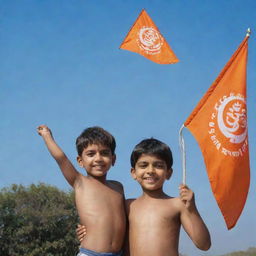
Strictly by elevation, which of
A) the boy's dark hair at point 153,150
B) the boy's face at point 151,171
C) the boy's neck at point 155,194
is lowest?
the boy's neck at point 155,194

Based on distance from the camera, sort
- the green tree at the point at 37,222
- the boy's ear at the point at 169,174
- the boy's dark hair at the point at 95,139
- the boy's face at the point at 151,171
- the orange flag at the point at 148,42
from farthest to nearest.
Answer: the green tree at the point at 37,222 < the orange flag at the point at 148,42 < the boy's dark hair at the point at 95,139 < the boy's ear at the point at 169,174 < the boy's face at the point at 151,171

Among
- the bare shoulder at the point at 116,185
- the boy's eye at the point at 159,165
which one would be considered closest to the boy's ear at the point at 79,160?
the bare shoulder at the point at 116,185

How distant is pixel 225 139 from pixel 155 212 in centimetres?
219

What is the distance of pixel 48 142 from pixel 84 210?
770 mm

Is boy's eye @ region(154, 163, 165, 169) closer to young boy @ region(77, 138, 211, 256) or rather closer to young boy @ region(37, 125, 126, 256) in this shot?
young boy @ region(77, 138, 211, 256)

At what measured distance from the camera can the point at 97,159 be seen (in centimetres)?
493

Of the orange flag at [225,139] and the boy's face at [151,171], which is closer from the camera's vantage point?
the boy's face at [151,171]

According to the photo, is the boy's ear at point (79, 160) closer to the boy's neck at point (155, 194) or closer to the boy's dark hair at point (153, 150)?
the boy's dark hair at point (153, 150)

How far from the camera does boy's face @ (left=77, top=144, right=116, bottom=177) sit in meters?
4.95

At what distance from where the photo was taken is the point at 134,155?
475 cm

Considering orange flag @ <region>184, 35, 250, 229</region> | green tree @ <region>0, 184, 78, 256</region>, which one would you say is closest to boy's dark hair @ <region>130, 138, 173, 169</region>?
orange flag @ <region>184, 35, 250, 229</region>

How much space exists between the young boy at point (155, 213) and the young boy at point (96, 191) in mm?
164

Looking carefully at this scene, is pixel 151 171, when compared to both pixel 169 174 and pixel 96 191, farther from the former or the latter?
pixel 96 191

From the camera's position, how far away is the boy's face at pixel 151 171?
461 centimetres
